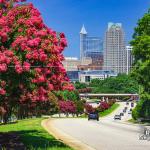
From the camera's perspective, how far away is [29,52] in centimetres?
1772

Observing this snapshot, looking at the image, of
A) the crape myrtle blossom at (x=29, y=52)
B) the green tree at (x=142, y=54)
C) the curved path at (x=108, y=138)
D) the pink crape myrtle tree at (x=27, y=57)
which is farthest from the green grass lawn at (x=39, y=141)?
the green tree at (x=142, y=54)

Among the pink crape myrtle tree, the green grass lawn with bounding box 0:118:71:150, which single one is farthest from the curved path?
the pink crape myrtle tree

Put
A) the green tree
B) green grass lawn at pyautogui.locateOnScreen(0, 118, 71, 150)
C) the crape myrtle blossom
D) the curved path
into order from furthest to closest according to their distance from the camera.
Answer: the green tree, the curved path, green grass lawn at pyautogui.locateOnScreen(0, 118, 71, 150), the crape myrtle blossom

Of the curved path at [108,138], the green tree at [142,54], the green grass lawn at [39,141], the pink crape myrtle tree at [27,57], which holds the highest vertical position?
the green tree at [142,54]

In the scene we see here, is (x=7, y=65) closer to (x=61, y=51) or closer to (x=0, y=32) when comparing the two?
(x=0, y=32)

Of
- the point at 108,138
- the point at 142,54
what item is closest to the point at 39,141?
the point at 108,138

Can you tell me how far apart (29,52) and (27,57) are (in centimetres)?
18

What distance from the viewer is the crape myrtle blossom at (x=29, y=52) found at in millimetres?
17656

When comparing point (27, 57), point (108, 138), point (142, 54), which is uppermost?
point (142, 54)

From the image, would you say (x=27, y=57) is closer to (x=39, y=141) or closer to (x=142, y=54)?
(x=39, y=141)

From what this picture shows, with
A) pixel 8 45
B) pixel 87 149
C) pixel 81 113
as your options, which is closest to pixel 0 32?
pixel 8 45

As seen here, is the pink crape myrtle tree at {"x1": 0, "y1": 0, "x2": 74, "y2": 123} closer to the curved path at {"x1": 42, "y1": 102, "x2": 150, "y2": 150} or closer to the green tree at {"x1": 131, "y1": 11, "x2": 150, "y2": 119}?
the curved path at {"x1": 42, "y1": 102, "x2": 150, "y2": 150}

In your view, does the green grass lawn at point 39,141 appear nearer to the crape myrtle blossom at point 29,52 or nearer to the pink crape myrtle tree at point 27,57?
the pink crape myrtle tree at point 27,57

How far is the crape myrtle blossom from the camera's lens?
17656 millimetres
